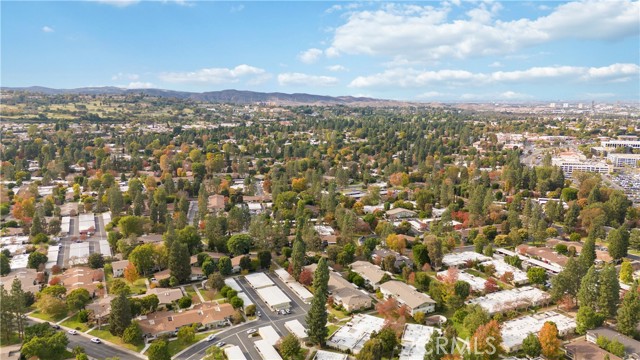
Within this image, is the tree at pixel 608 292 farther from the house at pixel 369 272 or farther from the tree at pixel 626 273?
the house at pixel 369 272

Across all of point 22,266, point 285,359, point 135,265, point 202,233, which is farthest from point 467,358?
point 22,266

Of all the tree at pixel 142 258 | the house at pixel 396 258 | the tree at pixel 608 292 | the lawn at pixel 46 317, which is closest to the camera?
the tree at pixel 608 292

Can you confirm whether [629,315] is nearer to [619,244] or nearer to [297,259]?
[619,244]

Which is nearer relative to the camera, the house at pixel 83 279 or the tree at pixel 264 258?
the house at pixel 83 279

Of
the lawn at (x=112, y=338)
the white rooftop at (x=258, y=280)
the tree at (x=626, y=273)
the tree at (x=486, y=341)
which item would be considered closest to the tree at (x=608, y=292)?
the tree at (x=626, y=273)

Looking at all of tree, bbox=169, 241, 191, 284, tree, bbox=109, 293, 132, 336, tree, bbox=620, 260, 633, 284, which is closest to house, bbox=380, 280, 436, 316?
tree, bbox=169, 241, 191, 284
